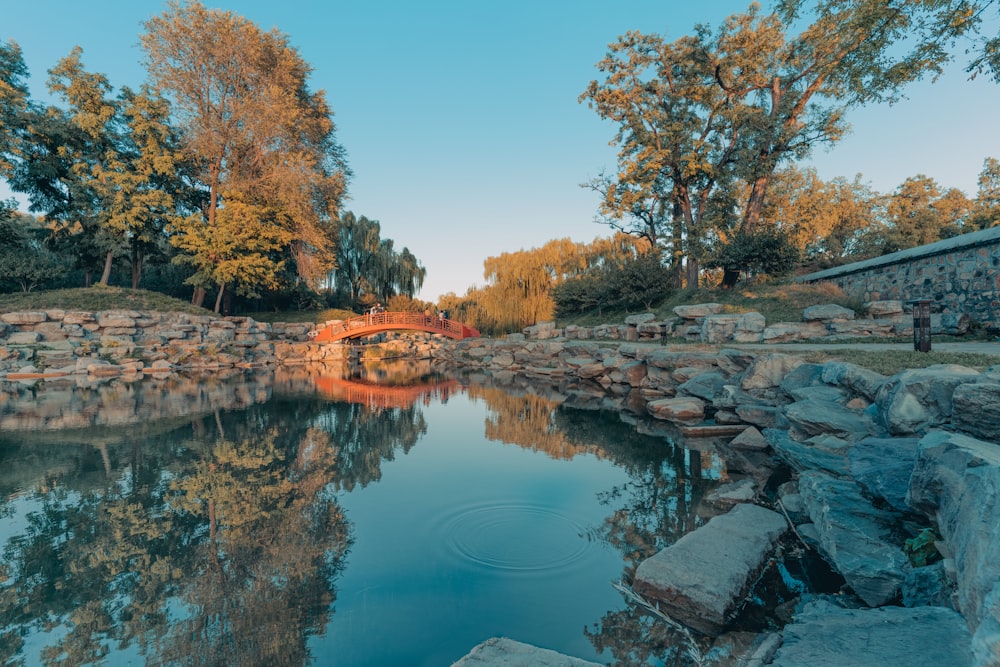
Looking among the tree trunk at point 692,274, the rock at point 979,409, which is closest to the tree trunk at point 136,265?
the tree trunk at point 692,274

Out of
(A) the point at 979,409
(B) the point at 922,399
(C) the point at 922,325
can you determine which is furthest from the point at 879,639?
(C) the point at 922,325

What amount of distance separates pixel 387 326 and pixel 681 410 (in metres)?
16.6

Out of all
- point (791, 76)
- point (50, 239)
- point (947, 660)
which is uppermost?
point (791, 76)

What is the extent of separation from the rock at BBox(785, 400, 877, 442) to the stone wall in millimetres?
6720

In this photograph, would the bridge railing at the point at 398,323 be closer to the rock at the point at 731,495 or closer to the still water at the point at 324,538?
the still water at the point at 324,538

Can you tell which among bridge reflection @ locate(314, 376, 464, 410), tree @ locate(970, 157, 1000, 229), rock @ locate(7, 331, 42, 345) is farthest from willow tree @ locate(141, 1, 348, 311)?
tree @ locate(970, 157, 1000, 229)

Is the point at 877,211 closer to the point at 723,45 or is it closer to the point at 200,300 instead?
the point at 723,45

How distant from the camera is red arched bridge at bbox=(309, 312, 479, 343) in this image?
825 inches

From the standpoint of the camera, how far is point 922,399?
2965mm

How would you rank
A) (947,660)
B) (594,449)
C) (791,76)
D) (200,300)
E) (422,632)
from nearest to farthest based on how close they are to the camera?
1. (947,660)
2. (422,632)
3. (594,449)
4. (791,76)
5. (200,300)

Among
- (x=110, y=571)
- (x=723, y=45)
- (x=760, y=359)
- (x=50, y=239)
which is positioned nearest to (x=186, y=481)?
(x=110, y=571)

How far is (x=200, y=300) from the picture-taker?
21000 millimetres

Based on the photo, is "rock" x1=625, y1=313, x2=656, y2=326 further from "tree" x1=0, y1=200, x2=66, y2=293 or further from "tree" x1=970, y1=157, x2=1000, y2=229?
"tree" x1=0, y1=200, x2=66, y2=293

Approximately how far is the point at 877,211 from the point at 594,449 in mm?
26941
